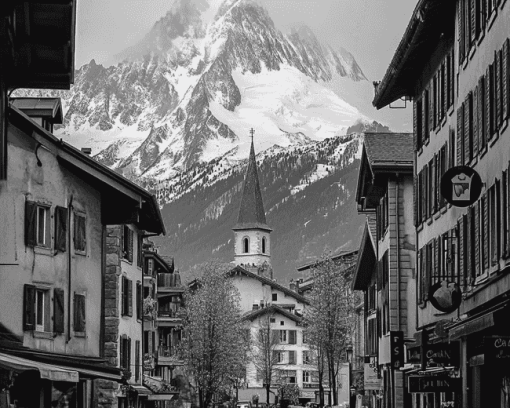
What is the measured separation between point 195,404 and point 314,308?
2221cm

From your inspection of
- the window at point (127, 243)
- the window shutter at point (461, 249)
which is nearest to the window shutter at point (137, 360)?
the window at point (127, 243)

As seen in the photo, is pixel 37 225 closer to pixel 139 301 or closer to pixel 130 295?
pixel 130 295

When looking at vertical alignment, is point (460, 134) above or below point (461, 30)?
below

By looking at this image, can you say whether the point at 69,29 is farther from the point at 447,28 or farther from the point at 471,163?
the point at 447,28

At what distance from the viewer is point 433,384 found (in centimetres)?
3108

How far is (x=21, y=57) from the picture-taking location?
24.1 metres

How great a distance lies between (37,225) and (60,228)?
5.07 feet

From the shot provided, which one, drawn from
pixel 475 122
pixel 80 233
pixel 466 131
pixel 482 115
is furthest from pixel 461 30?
pixel 80 233

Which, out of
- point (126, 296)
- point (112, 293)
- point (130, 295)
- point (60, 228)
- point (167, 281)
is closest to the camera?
point (60, 228)

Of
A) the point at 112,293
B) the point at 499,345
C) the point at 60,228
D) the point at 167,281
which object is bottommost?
the point at 499,345

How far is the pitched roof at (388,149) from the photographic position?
176 ft

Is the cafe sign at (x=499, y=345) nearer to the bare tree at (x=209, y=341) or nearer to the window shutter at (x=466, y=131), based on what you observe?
the window shutter at (x=466, y=131)

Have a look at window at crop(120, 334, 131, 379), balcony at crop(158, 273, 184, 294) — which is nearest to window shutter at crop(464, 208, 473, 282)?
window at crop(120, 334, 131, 379)

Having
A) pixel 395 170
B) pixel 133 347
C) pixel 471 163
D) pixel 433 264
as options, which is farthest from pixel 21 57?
pixel 133 347
